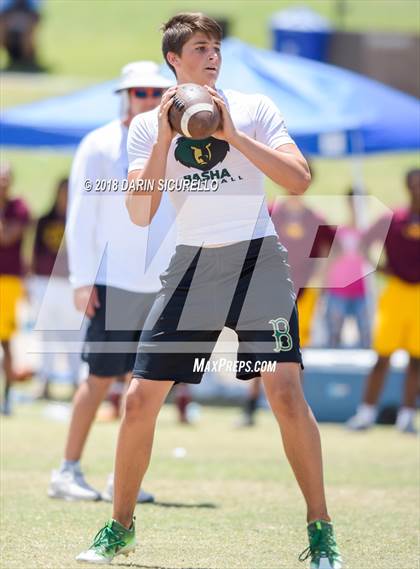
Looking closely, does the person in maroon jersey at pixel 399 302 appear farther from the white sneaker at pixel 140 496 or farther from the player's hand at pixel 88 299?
the player's hand at pixel 88 299

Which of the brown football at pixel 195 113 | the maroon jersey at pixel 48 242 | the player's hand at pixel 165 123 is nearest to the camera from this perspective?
the brown football at pixel 195 113

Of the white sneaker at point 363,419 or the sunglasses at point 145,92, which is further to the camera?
the white sneaker at point 363,419

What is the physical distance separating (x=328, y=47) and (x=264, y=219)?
2204cm

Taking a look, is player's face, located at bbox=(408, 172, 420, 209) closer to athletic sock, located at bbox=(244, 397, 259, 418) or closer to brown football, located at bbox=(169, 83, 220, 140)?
athletic sock, located at bbox=(244, 397, 259, 418)

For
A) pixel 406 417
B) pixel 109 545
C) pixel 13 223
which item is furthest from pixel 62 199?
pixel 109 545

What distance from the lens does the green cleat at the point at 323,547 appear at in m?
4.97

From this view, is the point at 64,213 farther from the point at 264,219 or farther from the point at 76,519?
the point at 264,219

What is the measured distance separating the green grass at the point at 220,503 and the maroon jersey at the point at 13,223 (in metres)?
2.06

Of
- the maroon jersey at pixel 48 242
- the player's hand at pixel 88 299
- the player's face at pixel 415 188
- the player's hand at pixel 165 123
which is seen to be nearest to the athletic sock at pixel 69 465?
the player's hand at pixel 88 299

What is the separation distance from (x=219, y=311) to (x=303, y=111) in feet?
24.2

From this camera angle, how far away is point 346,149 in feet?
39.9

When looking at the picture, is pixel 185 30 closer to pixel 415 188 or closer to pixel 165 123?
pixel 165 123

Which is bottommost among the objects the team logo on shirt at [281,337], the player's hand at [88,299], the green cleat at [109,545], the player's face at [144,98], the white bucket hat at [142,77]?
the green cleat at [109,545]

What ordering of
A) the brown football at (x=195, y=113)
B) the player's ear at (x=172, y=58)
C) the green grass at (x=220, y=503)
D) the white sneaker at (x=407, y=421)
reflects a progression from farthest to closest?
the white sneaker at (x=407, y=421)
the green grass at (x=220, y=503)
the player's ear at (x=172, y=58)
the brown football at (x=195, y=113)
